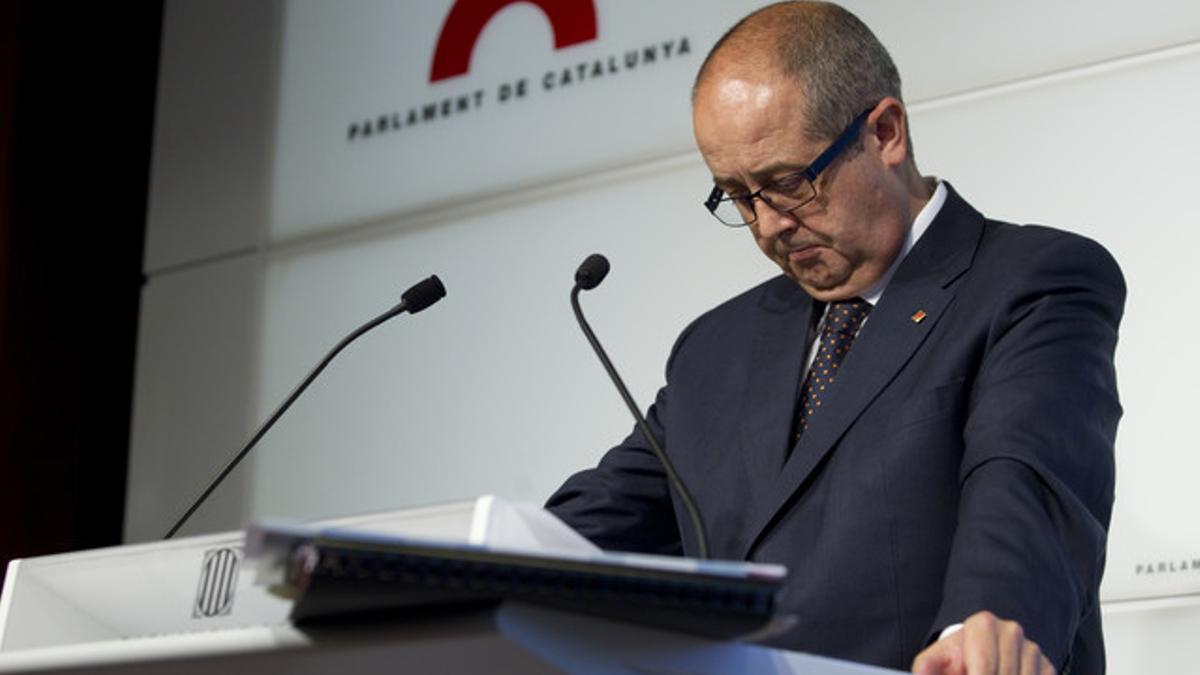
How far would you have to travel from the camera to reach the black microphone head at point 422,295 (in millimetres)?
2367

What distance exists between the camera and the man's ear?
2336 mm

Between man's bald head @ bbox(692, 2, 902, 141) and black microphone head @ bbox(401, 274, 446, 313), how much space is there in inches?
16.7

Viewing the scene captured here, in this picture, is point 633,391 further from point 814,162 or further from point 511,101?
point 814,162

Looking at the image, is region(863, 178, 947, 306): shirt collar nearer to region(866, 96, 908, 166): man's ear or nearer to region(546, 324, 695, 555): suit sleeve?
region(866, 96, 908, 166): man's ear

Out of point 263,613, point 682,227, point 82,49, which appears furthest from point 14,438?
point 263,613

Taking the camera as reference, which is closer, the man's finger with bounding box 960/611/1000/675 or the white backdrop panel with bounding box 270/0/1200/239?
the man's finger with bounding box 960/611/1000/675

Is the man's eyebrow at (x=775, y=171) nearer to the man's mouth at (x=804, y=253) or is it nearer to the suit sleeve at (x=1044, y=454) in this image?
the man's mouth at (x=804, y=253)

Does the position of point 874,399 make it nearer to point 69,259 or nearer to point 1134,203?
point 1134,203

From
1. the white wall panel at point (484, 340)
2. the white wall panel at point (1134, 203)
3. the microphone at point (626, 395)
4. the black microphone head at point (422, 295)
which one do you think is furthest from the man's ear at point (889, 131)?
the white wall panel at point (484, 340)

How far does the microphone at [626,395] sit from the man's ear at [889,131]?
39 cm

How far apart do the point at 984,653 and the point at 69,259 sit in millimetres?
3201

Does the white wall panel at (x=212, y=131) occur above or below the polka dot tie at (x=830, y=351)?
above

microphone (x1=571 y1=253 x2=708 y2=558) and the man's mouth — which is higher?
the man's mouth

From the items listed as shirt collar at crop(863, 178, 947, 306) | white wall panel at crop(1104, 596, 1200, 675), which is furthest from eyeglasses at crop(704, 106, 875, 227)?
white wall panel at crop(1104, 596, 1200, 675)
